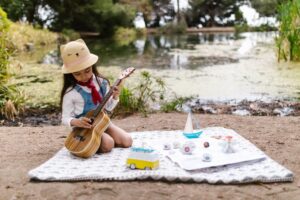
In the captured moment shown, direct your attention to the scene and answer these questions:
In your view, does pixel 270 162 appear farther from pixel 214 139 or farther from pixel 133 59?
pixel 133 59

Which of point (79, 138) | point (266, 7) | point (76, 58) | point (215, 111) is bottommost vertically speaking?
point (215, 111)

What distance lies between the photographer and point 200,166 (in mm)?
2645

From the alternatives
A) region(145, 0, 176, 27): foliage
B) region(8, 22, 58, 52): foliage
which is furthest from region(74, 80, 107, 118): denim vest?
region(145, 0, 176, 27): foliage

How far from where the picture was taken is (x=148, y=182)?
98.8 inches

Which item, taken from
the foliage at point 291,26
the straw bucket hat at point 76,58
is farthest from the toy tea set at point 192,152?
the foliage at point 291,26

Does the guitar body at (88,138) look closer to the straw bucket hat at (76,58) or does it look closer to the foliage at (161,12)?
the straw bucket hat at (76,58)

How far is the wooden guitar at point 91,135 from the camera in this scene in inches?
116

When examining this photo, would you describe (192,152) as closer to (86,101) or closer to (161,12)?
(86,101)

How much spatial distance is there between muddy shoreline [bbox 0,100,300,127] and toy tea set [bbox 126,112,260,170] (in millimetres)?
1435

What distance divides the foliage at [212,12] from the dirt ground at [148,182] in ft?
78.7

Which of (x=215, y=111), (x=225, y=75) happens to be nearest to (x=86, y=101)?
(x=215, y=111)

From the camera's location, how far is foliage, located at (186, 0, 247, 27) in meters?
27.9

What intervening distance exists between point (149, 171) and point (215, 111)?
2.41 m

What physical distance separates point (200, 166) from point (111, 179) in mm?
496
